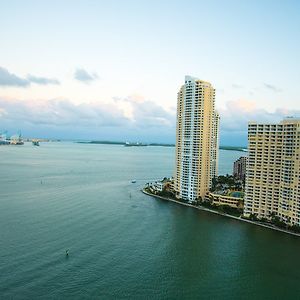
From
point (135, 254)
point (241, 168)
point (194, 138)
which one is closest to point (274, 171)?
point (194, 138)

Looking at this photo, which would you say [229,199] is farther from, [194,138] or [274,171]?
[194,138]

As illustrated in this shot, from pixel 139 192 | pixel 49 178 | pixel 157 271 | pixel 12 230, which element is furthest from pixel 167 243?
pixel 49 178

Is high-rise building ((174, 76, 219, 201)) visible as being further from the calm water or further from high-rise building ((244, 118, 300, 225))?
high-rise building ((244, 118, 300, 225))

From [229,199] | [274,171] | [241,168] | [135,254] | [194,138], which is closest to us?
[135,254]

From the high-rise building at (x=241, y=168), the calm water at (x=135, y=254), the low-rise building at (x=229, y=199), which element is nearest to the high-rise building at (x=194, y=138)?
the low-rise building at (x=229, y=199)

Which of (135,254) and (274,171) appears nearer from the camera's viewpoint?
(135,254)

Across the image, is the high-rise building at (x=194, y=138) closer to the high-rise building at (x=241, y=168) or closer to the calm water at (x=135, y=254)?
the calm water at (x=135, y=254)

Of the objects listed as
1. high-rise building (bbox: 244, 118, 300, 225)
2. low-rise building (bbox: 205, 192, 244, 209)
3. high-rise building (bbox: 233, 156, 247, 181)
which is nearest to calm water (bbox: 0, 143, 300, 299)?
high-rise building (bbox: 244, 118, 300, 225)
